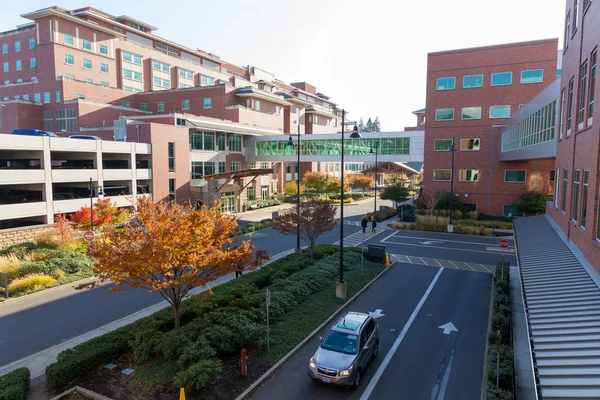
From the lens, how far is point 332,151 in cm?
5588

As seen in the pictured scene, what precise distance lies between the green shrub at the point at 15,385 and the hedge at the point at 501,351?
1167 cm

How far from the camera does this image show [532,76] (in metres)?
40.6

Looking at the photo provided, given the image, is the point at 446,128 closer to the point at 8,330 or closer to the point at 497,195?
the point at 497,195

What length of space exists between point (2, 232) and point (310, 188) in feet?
161

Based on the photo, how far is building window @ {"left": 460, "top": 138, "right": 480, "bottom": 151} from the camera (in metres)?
43.6

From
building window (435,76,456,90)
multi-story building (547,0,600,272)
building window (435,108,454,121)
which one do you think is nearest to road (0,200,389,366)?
multi-story building (547,0,600,272)

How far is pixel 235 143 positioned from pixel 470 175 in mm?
32719

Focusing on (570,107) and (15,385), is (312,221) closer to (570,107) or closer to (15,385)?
(570,107)

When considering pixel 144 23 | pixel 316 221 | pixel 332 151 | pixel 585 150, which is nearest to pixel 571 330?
pixel 585 150

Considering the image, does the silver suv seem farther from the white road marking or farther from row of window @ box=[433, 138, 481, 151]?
row of window @ box=[433, 138, 481, 151]

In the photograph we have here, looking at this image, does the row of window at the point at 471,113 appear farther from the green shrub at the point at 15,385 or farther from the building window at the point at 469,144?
the green shrub at the point at 15,385

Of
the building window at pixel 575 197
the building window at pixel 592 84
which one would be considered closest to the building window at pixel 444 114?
the building window at pixel 575 197

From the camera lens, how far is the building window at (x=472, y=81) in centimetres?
4309

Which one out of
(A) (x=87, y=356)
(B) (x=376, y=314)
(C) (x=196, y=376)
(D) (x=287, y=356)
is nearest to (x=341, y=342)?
(D) (x=287, y=356)
